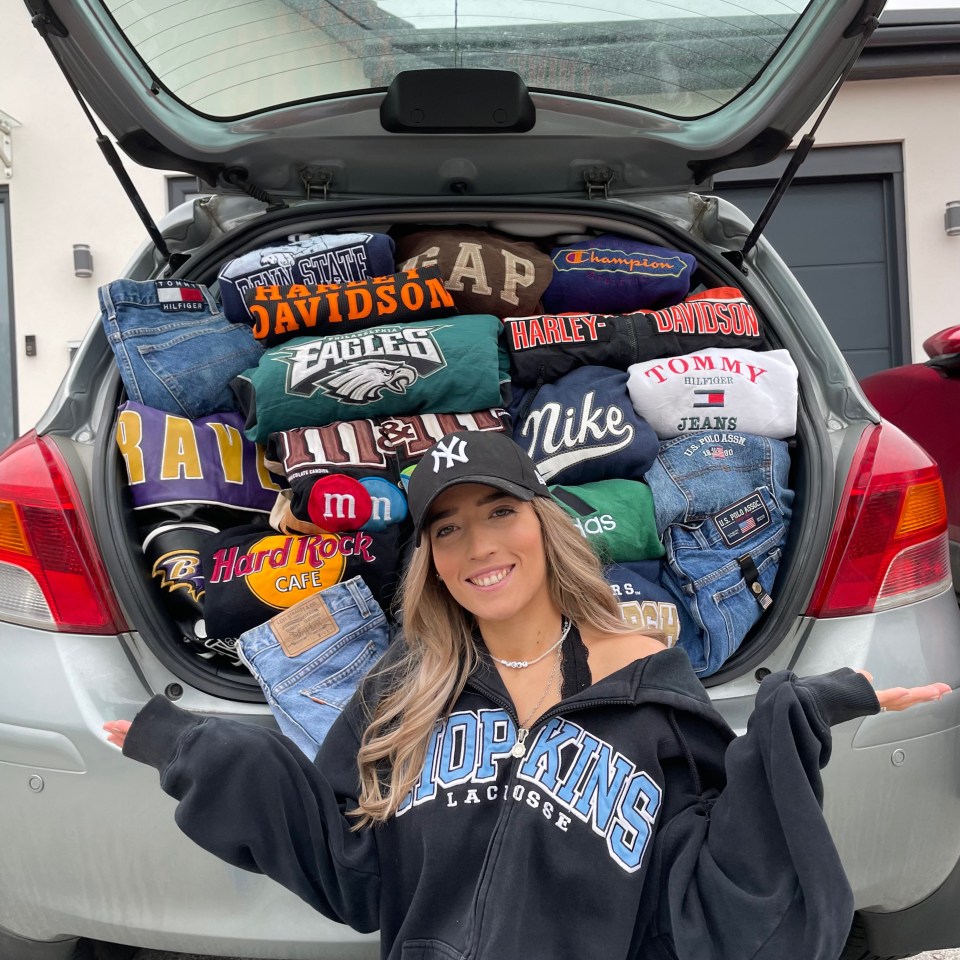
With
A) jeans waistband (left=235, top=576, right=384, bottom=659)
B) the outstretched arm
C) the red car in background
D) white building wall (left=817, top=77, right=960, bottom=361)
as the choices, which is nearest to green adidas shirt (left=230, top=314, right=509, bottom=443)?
jeans waistband (left=235, top=576, right=384, bottom=659)

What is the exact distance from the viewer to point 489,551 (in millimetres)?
1598

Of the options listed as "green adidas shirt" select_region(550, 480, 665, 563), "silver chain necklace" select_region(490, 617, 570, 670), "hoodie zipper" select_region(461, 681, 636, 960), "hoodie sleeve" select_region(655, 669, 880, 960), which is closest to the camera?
"hoodie sleeve" select_region(655, 669, 880, 960)

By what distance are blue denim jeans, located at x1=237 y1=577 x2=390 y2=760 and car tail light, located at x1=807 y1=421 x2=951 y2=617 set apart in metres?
0.85

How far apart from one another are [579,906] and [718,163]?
195 centimetres

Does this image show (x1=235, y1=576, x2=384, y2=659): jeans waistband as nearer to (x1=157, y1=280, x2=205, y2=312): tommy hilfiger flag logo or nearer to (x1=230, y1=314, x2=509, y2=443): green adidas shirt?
(x1=230, y1=314, x2=509, y2=443): green adidas shirt

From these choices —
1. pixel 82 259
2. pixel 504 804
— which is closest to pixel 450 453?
pixel 504 804

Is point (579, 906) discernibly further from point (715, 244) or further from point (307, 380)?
point (715, 244)

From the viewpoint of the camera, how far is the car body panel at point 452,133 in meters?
2.28

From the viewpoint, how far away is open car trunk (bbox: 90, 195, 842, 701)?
188 cm

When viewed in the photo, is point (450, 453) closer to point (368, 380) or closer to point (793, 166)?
point (368, 380)

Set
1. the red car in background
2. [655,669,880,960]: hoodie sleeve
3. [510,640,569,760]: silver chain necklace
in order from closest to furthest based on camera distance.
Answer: [655,669,880,960]: hoodie sleeve < [510,640,569,760]: silver chain necklace < the red car in background

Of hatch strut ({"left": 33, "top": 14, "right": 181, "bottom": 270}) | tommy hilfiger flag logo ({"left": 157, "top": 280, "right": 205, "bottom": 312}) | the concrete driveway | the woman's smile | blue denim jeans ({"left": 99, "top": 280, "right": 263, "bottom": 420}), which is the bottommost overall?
the concrete driveway

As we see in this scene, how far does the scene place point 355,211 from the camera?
255 cm

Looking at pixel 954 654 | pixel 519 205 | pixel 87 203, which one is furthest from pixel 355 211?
pixel 87 203
